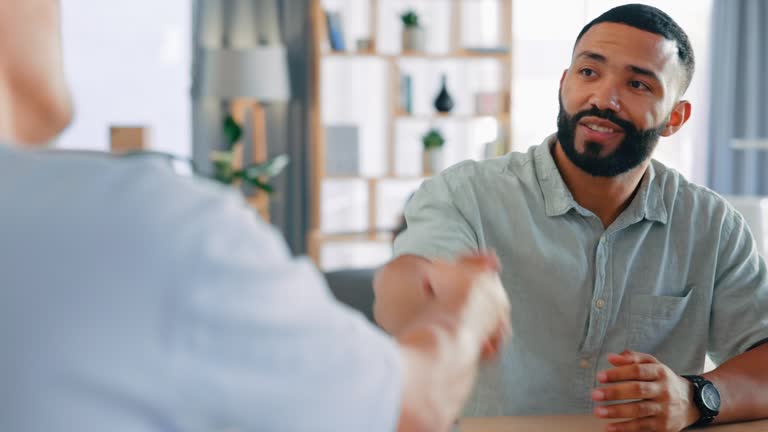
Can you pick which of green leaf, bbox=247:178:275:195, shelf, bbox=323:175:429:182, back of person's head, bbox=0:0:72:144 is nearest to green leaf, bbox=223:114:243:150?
green leaf, bbox=247:178:275:195

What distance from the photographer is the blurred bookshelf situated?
5.83m

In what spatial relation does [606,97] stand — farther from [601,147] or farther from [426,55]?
[426,55]

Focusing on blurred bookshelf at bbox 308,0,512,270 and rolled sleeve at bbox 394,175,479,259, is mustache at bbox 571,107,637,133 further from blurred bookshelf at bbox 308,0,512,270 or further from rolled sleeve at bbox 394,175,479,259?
blurred bookshelf at bbox 308,0,512,270

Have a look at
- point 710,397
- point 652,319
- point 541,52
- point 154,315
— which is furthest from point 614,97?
point 541,52

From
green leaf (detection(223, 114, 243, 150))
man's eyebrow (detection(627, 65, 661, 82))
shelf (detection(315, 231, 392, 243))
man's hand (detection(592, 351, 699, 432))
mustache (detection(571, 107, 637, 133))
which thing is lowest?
shelf (detection(315, 231, 392, 243))

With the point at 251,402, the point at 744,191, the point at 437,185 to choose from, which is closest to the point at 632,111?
the point at 437,185

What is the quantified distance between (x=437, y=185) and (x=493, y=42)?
4.74 metres

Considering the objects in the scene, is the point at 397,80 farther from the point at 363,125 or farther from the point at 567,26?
the point at 567,26

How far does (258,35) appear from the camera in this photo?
20.2 feet

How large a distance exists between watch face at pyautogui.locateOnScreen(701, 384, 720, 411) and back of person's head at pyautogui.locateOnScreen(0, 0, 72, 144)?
1.08 metres

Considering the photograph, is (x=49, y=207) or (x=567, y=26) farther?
(x=567, y=26)

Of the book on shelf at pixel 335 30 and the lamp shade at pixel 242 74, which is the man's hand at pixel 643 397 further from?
the book on shelf at pixel 335 30

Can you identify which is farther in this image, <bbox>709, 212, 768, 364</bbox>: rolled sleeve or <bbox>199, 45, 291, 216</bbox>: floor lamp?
<bbox>199, 45, 291, 216</bbox>: floor lamp

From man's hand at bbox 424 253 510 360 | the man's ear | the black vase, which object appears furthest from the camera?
the black vase
